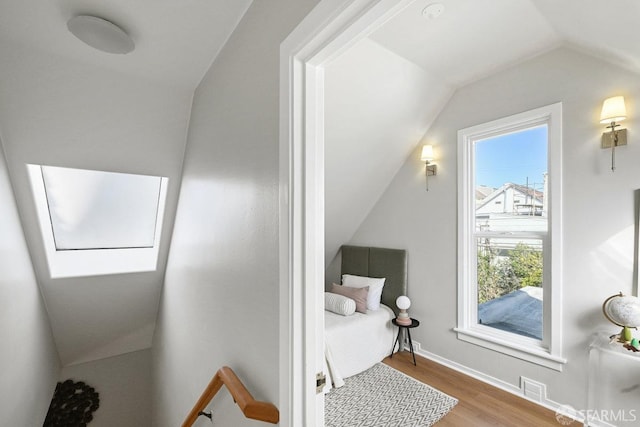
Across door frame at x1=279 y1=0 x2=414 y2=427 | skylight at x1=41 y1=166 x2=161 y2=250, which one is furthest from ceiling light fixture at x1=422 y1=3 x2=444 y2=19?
Result: skylight at x1=41 y1=166 x2=161 y2=250

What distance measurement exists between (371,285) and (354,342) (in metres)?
0.73

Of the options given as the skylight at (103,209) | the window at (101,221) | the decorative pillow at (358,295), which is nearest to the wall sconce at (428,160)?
the decorative pillow at (358,295)

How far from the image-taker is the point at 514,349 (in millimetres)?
2361

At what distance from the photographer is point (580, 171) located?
207 cm

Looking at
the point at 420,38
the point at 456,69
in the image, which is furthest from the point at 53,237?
the point at 456,69

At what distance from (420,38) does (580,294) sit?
219 centimetres

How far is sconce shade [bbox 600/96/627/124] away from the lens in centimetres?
183

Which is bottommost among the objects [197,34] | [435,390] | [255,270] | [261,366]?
[435,390]

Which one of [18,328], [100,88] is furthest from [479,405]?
[100,88]

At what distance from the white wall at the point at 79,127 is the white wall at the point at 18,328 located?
0.38ft

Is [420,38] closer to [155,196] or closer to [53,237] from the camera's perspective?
[155,196]

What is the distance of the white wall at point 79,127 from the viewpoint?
1577mm

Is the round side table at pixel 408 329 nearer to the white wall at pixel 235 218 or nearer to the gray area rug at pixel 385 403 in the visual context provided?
the gray area rug at pixel 385 403

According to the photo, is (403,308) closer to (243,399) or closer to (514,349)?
(514,349)
